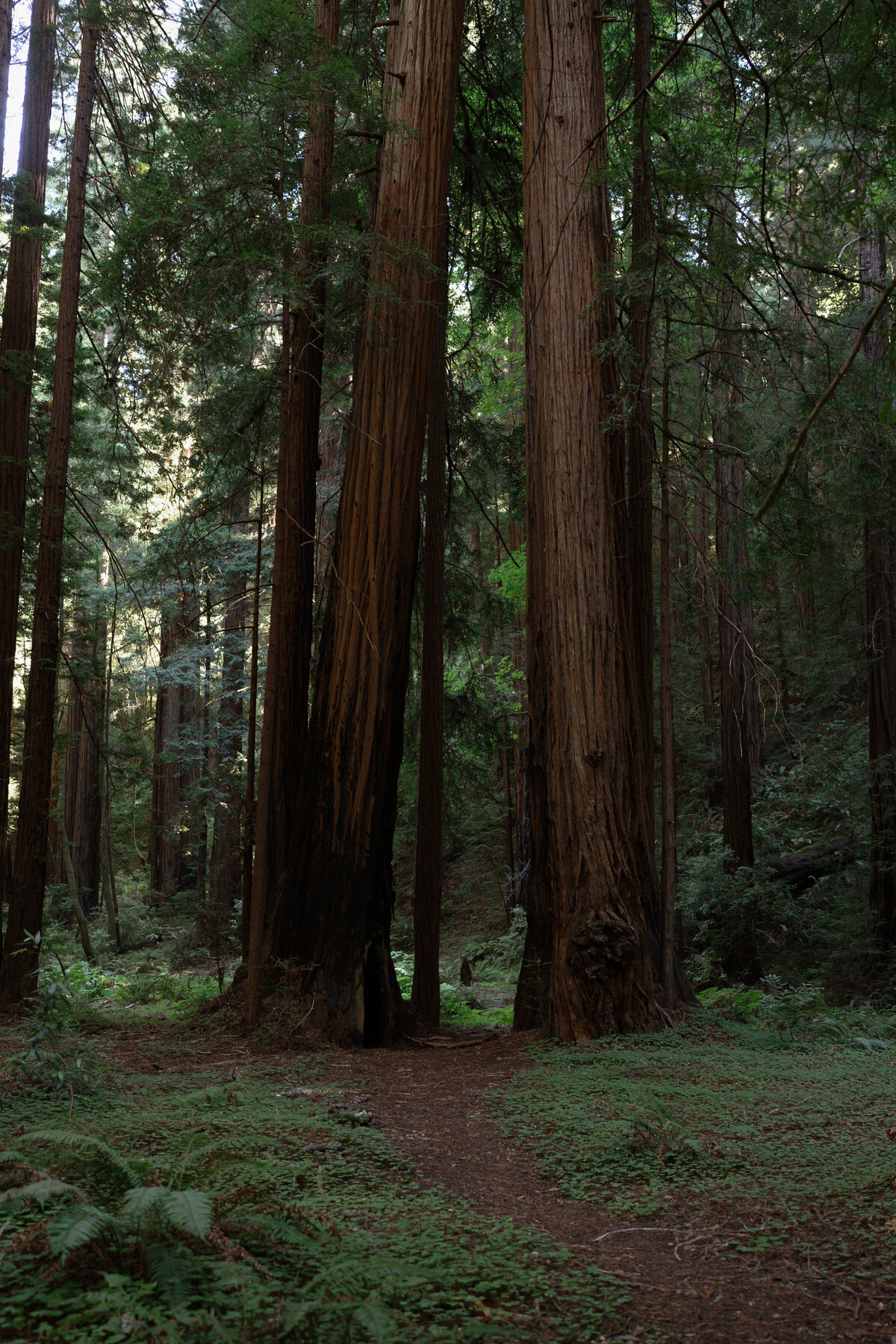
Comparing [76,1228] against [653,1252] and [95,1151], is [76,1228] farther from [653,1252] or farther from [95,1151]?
[653,1252]

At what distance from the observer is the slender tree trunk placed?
6391 millimetres

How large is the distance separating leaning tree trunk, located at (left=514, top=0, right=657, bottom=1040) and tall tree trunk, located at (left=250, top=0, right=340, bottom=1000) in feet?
5.71

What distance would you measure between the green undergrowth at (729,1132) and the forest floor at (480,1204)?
2 centimetres

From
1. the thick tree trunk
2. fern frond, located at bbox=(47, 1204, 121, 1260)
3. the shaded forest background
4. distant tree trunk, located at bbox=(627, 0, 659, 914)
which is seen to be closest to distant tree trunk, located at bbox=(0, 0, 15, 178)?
the thick tree trunk

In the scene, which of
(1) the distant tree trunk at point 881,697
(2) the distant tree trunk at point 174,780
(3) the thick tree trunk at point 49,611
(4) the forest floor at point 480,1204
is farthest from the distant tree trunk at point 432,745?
(2) the distant tree trunk at point 174,780

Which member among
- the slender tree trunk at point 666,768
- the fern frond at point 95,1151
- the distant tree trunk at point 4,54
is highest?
the distant tree trunk at point 4,54

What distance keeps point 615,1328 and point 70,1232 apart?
4.35 feet

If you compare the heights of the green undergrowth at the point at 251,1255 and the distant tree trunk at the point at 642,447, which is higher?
the distant tree trunk at the point at 642,447

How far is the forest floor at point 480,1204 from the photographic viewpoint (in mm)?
2086

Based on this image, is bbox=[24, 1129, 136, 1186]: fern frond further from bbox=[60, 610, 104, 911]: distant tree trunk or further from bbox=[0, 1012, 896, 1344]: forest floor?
bbox=[60, 610, 104, 911]: distant tree trunk

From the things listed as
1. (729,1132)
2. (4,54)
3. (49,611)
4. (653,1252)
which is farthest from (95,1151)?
(4,54)

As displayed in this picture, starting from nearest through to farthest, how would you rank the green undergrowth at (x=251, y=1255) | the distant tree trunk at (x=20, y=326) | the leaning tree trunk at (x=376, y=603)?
the green undergrowth at (x=251, y=1255), the leaning tree trunk at (x=376, y=603), the distant tree trunk at (x=20, y=326)

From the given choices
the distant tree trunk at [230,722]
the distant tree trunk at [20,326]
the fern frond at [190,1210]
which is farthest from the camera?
the distant tree trunk at [230,722]

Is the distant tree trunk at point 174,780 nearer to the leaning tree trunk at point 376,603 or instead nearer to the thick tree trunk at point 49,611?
the thick tree trunk at point 49,611
